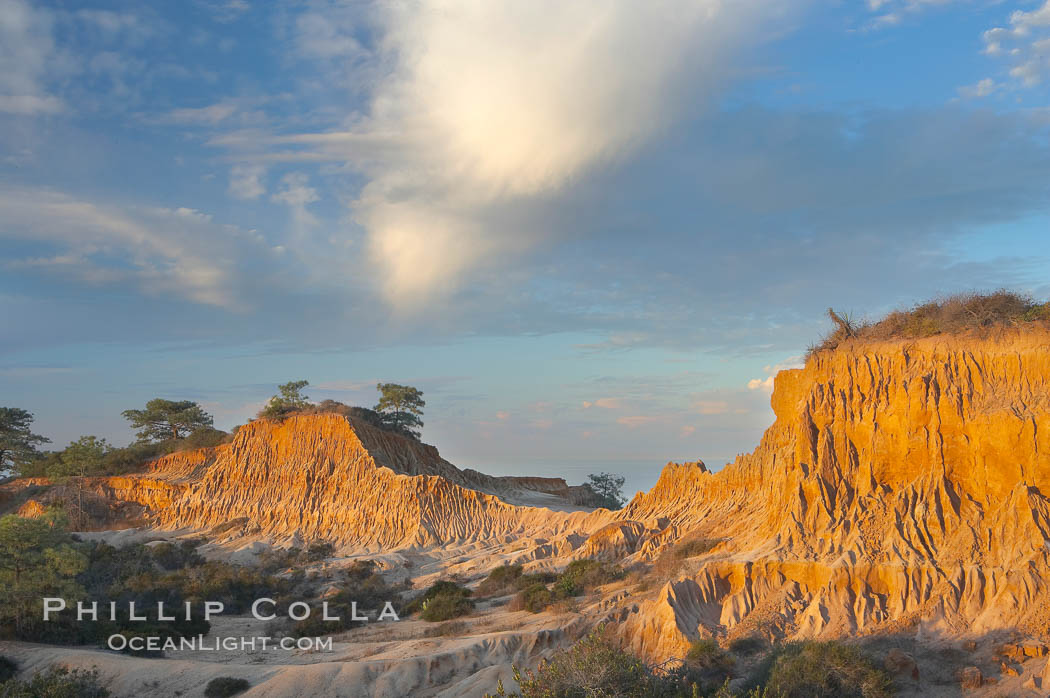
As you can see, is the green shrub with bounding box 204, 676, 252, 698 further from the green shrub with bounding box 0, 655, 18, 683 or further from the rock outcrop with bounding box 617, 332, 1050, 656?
the rock outcrop with bounding box 617, 332, 1050, 656

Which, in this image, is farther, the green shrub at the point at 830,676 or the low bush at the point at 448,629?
the low bush at the point at 448,629

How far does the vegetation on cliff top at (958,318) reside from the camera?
1736cm

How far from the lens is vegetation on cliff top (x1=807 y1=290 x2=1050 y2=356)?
17359 mm

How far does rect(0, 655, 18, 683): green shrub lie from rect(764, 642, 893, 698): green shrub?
17475 mm

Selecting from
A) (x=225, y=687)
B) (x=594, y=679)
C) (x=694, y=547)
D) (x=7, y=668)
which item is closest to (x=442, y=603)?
(x=225, y=687)

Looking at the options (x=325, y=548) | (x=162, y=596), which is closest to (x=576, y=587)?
(x=162, y=596)

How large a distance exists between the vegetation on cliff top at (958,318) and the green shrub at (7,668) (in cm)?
2291

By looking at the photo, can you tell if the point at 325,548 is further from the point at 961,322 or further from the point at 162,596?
the point at 961,322

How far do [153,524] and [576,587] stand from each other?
33.5 metres

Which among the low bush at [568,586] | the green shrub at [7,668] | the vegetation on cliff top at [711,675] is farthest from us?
the low bush at [568,586]

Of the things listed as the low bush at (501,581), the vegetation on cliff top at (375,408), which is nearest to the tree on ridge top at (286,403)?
the vegetation on cliff top at (375,408)

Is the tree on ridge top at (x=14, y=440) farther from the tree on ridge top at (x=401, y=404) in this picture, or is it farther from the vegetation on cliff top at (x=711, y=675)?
the vegetation on cliff top at (x=711, y=675)

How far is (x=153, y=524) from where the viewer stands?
44.4 meters

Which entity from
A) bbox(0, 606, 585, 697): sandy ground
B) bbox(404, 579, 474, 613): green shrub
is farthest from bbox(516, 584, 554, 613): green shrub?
bbox(404, 579, 474, 613): green shrub
